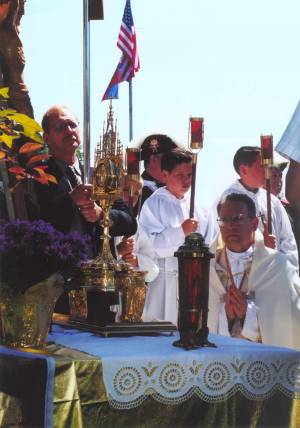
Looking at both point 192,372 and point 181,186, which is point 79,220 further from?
point 181,186

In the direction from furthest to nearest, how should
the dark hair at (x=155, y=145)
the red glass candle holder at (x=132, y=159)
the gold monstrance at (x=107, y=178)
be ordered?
1. the dark hair at (x=155, y=145)
2. the red glass candle holder at (x=132, y=159)
3. the gold monstrance at (x=107, y=178)

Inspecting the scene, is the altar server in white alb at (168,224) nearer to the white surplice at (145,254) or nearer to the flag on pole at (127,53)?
the white surplice at (145,254)

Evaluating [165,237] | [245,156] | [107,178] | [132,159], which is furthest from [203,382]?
[245,156]

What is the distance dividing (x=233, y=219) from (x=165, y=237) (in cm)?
66

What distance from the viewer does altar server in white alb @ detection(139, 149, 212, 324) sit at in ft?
16.9

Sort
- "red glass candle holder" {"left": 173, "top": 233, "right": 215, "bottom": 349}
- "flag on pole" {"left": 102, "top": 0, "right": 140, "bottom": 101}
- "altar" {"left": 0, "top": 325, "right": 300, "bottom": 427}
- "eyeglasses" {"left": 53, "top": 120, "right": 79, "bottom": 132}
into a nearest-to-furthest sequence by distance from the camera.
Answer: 1. "altar" {"left": 0, "top": 325, "right": 300, "bottom": 427}
2. "red glass candle holder" {"left": 173, "top": 233, "right": 215, "bottom": 349}
3. "eyeglasses" {"left": 53, "top": 120, "right": 79, "bottom": 132}
4. "flag on pole" {"left": 102, "top": 0, "right": 140, "bottom": 101}

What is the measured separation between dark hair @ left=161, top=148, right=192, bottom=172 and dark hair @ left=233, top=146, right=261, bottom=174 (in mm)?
735

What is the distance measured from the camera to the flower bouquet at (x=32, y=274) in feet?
7.10

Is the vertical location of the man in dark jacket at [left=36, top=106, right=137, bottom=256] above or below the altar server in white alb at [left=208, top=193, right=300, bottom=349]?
above

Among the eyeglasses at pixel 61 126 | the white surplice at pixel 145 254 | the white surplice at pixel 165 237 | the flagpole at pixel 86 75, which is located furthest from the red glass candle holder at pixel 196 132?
the white surplice at pixel 165 237

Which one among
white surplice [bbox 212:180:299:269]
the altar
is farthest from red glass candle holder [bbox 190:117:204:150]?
the altar

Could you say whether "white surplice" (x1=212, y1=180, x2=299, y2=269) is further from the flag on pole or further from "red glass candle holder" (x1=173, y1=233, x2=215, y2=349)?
"red glass candle holder" (x1=173, y1=233, x2=215, y2=349)

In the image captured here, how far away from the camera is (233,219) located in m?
4.68

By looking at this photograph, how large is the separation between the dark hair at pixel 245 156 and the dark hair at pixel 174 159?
735 millimetres
